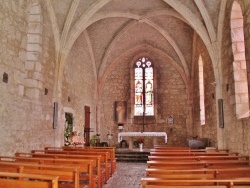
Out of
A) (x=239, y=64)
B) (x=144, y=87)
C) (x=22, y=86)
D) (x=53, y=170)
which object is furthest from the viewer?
(x=144, y=87)

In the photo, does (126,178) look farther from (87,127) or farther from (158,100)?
(158,100)

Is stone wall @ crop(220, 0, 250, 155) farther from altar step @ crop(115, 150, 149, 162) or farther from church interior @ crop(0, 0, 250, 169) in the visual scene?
altar step @ crop(115, 150, 149, 162)

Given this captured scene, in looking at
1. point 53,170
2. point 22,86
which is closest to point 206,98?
point 22,86

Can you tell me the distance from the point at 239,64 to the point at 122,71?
26.4 ft

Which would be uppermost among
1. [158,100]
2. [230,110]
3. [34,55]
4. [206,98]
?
[34,55]

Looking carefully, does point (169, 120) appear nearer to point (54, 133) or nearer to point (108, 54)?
point (108, 54)

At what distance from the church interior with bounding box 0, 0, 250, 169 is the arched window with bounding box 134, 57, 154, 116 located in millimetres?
52

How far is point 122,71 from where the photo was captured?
1369 cm

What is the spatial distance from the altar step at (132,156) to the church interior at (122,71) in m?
1.74

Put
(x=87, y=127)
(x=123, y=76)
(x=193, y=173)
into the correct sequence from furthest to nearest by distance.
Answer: (x=123, y=76) < (x=87, y=127) < (x=193, y=173)

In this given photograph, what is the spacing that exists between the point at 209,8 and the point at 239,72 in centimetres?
246

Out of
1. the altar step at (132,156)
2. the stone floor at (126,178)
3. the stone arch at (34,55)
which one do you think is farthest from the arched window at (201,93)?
the stone arch at (34,55)

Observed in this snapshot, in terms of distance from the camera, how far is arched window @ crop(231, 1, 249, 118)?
239 inches

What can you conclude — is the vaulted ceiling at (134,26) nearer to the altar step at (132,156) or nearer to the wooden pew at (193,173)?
the altar step at (132,156)
